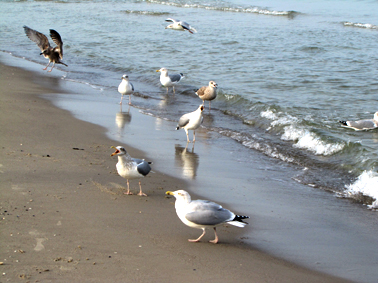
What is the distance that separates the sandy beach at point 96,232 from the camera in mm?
4055

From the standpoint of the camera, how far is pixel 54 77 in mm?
14945

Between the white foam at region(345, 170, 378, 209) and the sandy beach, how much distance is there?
2.57 metres

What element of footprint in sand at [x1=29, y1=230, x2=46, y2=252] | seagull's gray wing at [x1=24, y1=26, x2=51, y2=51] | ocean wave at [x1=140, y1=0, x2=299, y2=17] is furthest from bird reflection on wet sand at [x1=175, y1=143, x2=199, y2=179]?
ocean wave at [x1=140, y1=0, x2=299, y2=17]

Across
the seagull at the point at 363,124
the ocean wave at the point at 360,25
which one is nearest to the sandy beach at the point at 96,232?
the seagull at the point at 363,124

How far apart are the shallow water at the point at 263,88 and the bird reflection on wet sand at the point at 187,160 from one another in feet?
0.06

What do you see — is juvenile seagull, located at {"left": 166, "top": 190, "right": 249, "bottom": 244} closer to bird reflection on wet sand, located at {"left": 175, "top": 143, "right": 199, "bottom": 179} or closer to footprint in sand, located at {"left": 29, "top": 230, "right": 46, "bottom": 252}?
footprint in sand, located at {"left": 29, "top": 230, "right": 46, "bottom": 252}

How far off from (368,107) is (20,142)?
28.6 feet

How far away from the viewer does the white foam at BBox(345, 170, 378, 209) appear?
6879mm

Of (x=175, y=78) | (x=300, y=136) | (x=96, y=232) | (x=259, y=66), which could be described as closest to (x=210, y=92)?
(x=175, y=78)

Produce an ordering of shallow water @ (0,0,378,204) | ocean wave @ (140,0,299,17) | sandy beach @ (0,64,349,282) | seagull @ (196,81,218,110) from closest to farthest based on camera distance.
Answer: sandy beach @ (0,64,349,282) < shallow water @ (0,0,378,204) < seagull @ (196,81,218,110) < ocean wave @ (140,0,299,17)

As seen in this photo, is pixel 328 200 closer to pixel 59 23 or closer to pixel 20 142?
pixel 20 142

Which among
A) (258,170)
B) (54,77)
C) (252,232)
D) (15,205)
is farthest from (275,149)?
(54,77)

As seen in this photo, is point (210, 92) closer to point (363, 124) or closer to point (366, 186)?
point (363, 124)

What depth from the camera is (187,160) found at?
7914 millimetres
